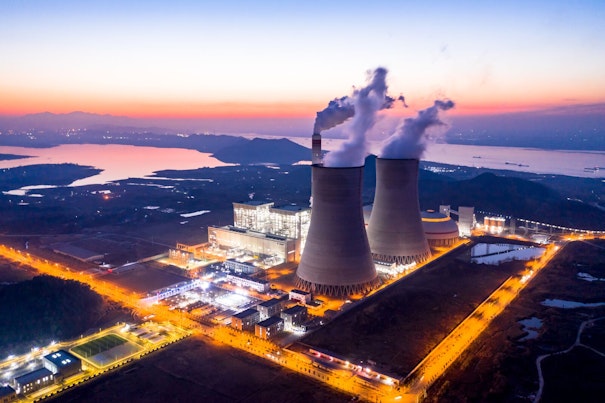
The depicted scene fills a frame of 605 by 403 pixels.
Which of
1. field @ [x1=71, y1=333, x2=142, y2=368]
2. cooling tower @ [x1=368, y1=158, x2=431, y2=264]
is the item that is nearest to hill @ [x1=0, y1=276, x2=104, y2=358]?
field @ [x1=71, y1=333, x2=142, y2=368]

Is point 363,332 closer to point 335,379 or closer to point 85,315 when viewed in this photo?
point 335,379

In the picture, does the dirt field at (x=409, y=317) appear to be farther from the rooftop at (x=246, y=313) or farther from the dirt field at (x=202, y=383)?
the rooftop at (x=246, y=313)

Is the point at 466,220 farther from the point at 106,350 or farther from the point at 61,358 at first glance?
the point at 61,358

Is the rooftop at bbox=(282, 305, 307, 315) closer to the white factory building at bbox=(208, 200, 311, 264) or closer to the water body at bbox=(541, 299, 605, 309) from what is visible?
the white factory building at bbox=(208, 200, 311, 264)

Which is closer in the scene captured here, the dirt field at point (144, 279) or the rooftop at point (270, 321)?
the rooftop at point (270, 321)

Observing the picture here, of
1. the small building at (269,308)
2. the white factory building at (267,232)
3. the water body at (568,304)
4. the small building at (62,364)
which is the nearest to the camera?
the small building at (62,364)

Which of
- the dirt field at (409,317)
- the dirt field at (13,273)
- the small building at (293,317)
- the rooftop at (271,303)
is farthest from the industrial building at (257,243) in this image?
the dirt field at (13,273)
